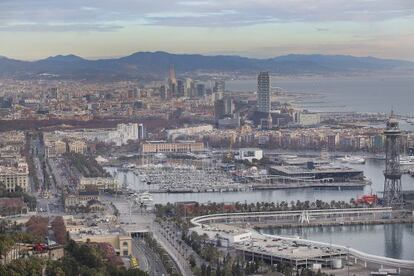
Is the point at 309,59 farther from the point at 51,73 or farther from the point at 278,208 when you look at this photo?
the point at 278,208

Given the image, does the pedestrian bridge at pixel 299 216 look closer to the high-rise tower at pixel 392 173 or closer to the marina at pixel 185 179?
the high-rise tower at pixel 392 173

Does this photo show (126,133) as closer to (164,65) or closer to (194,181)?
(194,181)

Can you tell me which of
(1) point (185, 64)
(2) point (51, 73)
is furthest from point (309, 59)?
(2) point (51, 73)

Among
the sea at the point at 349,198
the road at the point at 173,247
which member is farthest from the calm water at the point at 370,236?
the road at the point at 173,247

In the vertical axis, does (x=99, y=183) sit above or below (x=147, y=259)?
below

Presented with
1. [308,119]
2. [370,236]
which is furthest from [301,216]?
[308,119]

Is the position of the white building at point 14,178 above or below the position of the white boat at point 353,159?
above
